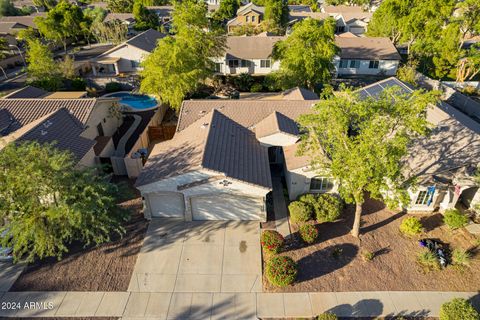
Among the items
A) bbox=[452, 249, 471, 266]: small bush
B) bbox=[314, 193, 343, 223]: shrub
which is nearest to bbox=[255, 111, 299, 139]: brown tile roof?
bbox=[314, 193, 343, 223]: shrub

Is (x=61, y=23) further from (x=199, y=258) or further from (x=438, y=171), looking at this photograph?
(x=438, y=171)

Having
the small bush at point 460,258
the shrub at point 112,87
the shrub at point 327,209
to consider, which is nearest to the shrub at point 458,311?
the small bush at point 460,258

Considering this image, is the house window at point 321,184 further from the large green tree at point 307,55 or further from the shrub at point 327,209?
the large green tree at point 307,55

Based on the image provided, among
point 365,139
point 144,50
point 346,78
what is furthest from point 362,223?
point 144,50

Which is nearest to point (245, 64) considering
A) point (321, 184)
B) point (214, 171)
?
point (321, 184)

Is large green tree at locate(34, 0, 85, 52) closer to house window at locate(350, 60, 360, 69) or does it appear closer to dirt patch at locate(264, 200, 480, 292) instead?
house window at locate(350, 60, 360, 69)
